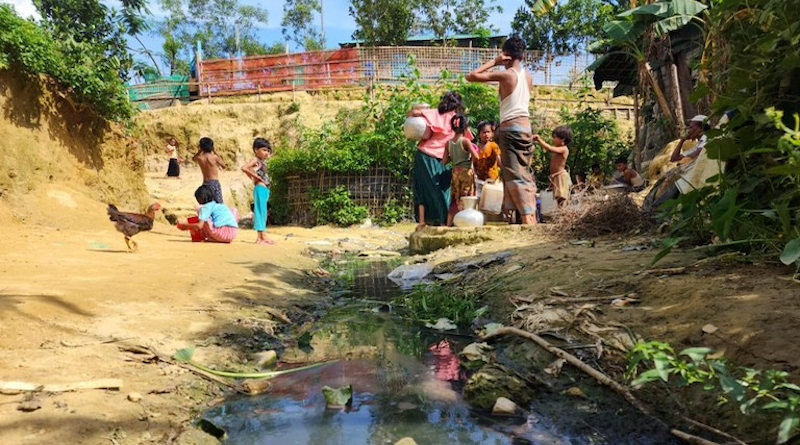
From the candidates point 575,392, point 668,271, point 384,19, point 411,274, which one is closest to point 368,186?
point 411,274

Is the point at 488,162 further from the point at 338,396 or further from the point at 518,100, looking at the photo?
the point at 338,396

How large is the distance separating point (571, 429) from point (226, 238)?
5.89 meters

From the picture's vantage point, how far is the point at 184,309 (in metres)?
3.07

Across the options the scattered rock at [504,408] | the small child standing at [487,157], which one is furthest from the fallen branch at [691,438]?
the small child standing at [487,157]

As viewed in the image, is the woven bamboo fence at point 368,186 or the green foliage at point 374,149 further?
the woven bamboo fence at point 368,186

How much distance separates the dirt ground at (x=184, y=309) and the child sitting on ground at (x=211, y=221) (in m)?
→ 1.39

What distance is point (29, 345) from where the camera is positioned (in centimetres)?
217

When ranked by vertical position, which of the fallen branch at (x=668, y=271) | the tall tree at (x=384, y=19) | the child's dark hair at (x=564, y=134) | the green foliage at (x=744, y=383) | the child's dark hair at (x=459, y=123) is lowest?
the green foliage at (x=744, y=383)

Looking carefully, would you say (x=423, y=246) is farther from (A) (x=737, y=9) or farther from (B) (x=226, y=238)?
(A) (x=737, y=9)

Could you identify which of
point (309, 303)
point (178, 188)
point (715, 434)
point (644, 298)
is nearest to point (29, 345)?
point (309, 303)

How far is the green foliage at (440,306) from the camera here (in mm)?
3254

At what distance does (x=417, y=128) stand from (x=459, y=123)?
572mm

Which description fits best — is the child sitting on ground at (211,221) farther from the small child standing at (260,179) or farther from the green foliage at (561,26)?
the green foliage at (561,26)

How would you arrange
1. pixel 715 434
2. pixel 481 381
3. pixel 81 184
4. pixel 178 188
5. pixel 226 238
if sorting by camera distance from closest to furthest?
1. pixel 715 434
2. pixel 481 381
3. pixel 226 238
4. pixel 81 184
5. pixel 178 188
